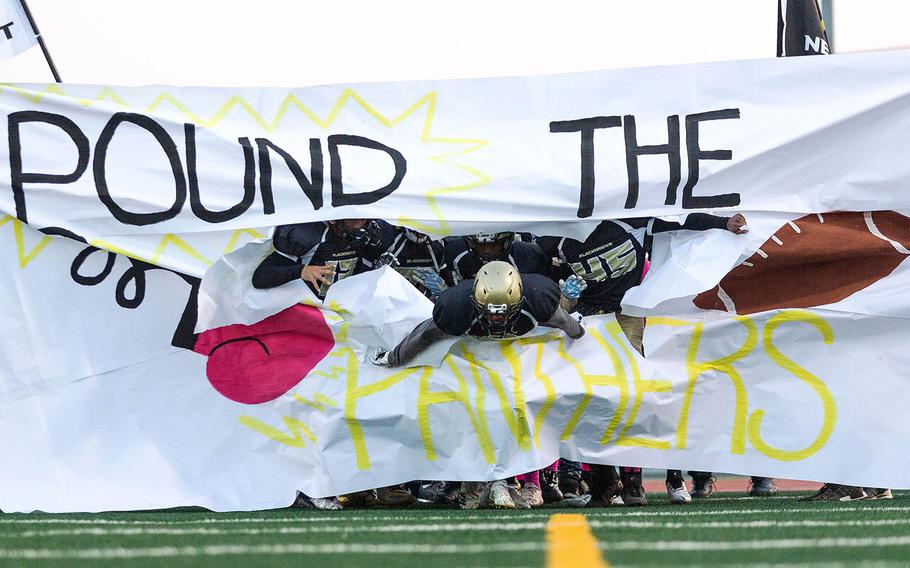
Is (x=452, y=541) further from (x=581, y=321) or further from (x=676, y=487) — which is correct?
(x=676, y=487)

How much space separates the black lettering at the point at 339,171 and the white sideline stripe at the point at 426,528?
2.39m

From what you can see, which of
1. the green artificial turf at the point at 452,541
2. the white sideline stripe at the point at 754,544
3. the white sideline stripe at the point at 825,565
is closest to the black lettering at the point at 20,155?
the green artificial turf at the point at 452,541

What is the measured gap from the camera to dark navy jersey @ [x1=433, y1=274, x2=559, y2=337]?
19.0 feet

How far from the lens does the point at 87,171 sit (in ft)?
20.4

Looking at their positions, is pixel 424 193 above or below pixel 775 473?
above

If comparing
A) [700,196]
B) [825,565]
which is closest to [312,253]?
[700,196]

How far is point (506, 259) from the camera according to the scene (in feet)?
20.8

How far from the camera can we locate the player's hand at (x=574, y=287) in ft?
20.3

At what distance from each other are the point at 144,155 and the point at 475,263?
191 centimetres

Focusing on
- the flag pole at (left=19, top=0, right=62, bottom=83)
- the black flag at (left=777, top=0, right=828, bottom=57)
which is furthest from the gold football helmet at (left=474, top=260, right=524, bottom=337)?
the flag pole at (left=19, top=0, right=62, bottom=83)

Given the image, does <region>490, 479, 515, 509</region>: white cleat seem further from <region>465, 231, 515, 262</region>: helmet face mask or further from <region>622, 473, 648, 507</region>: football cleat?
<region>465, 231, 515, 262</region>: helmet face mask

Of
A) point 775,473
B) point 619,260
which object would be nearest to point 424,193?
point 619,260

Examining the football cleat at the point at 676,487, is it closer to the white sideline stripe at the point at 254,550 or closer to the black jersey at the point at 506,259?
the black jersey at the point at 506,259

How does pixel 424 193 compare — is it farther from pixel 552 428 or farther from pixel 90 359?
pixel 90 359
